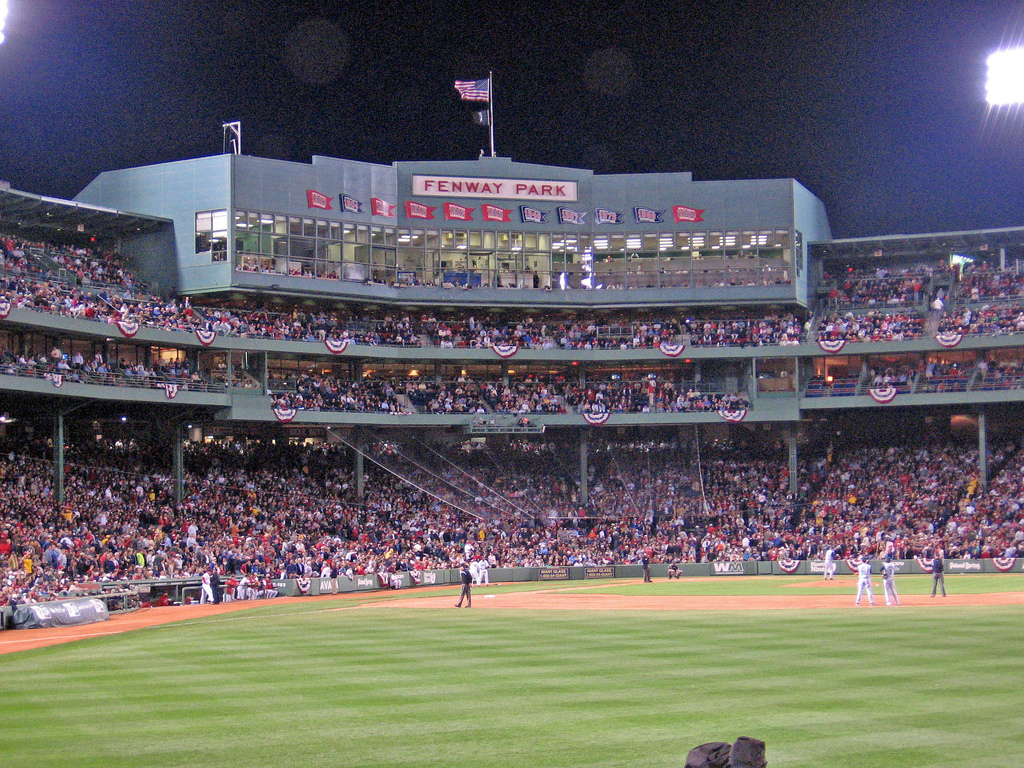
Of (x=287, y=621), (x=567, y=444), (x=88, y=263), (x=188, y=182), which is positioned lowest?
(x=287, y=621)

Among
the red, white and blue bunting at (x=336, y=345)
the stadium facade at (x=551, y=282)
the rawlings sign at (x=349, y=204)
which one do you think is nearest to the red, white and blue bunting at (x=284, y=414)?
the stadium facade at (x=551, y=282)

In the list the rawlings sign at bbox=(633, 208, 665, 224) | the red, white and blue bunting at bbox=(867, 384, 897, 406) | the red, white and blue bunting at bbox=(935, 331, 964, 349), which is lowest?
the red, white and blue bunting at bbox=(867, 384, 897, 406)

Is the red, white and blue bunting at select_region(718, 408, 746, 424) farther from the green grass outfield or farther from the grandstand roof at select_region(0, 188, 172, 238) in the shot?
the green grass outfield

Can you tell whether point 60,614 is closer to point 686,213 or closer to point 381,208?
point 381,208

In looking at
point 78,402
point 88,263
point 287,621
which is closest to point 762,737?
point 287,621

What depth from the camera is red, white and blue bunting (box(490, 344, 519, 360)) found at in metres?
62.0

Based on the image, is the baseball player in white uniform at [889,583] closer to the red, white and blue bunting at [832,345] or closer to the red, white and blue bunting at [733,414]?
the red, white and blue bunting at [733,414]

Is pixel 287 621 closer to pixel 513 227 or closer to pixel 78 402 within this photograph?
pixel 78 402

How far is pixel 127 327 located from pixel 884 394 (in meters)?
40.0

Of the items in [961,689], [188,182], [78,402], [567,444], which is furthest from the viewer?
[567,444]

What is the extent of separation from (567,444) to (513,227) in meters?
13.6

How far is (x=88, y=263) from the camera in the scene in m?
56.1

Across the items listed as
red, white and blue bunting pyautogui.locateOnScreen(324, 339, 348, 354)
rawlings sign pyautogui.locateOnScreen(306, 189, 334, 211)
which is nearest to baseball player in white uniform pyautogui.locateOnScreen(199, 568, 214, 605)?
red, white and blue bunting pyautogui.locateOnScreen(324, 339, 348, 354)

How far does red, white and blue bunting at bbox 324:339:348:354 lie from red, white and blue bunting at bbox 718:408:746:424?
21.6 metres
